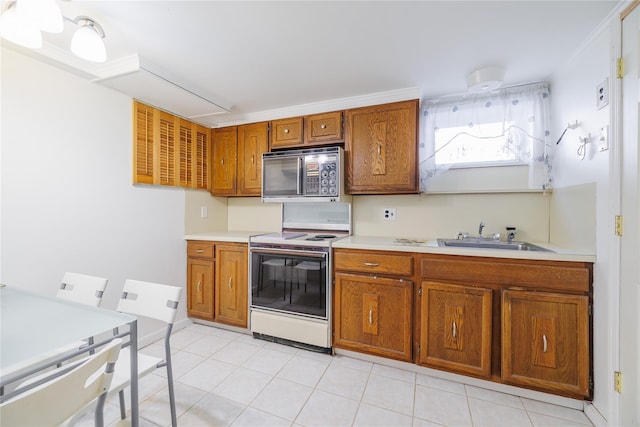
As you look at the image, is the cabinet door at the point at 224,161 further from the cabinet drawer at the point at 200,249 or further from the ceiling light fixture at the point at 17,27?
the ceiling light fixture at the point at 17,27

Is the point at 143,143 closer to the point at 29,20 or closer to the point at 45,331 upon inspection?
the point at 29,20

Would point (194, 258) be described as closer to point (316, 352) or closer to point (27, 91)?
point (316, 352)

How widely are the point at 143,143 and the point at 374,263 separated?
221 cm

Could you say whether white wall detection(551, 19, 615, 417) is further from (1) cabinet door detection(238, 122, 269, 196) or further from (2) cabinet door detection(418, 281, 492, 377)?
(1) cabinet door detection(238, 122, 269, 196)

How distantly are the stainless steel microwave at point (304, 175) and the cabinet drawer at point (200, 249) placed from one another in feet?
2.45

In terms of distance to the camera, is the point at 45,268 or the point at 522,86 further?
the point at 522,86

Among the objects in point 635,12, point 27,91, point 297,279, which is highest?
point 635,12

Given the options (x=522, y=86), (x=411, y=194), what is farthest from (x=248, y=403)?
(x=522, y=86)

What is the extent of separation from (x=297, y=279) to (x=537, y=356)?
1.67 meters

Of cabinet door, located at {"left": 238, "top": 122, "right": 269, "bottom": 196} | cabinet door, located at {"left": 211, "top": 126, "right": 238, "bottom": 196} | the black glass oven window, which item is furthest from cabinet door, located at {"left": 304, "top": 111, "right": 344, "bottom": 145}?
the black glass oven window

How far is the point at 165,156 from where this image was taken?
249 cm

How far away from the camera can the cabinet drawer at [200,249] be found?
2.64m

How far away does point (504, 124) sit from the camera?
214 cm

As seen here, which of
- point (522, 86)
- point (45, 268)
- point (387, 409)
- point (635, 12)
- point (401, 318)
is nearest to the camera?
point (635, 12)
